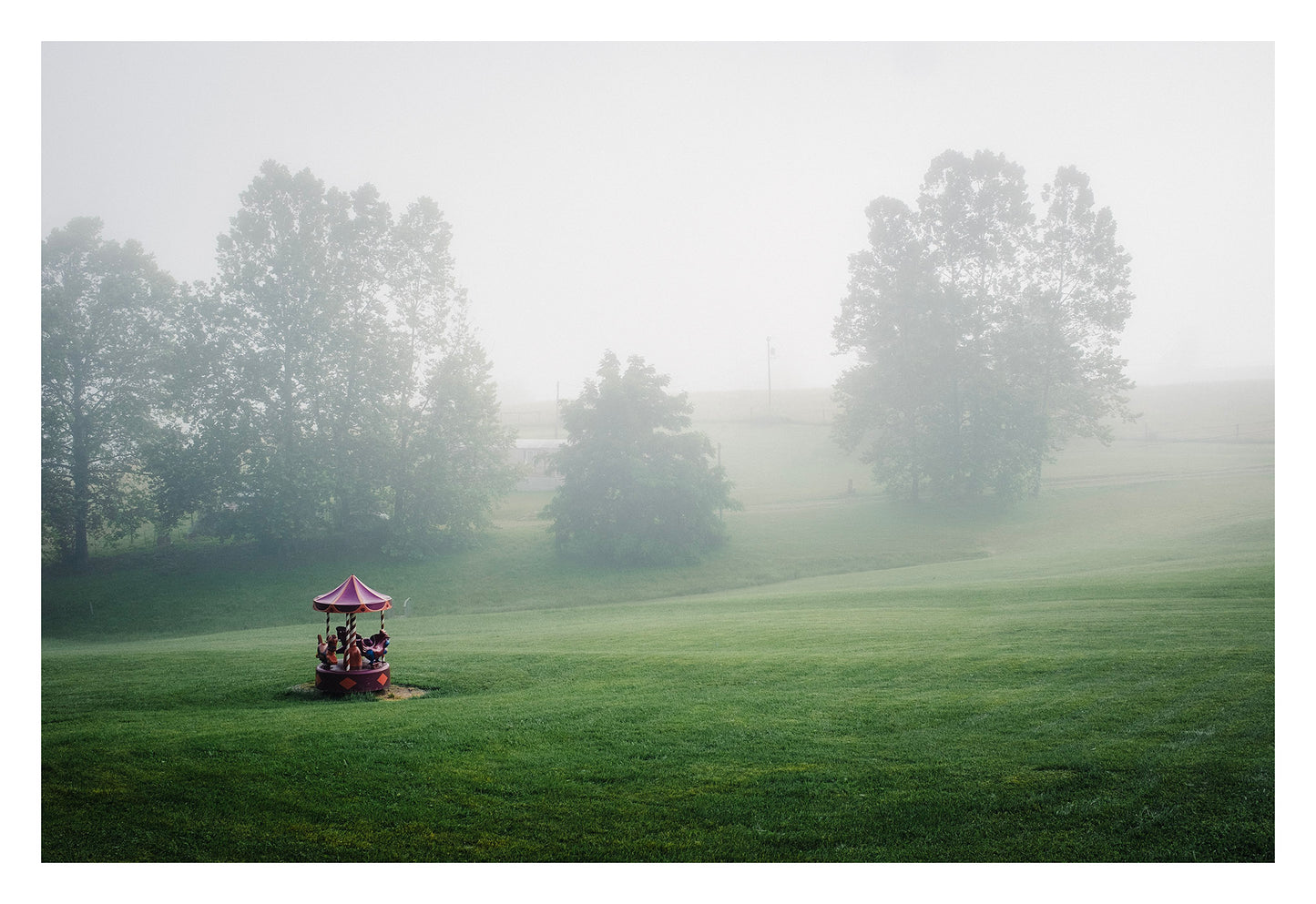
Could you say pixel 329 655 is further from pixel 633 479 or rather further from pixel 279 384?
pixel 279 384

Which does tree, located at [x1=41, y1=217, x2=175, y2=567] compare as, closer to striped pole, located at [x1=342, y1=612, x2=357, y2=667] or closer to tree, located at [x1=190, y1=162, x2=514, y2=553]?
tree, located at [x1=190, y1=162, x2=514, y2=553]

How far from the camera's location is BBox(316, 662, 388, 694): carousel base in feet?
35.6

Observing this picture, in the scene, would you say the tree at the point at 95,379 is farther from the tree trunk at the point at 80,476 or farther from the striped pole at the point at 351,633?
the striped pole at the point at 351,633

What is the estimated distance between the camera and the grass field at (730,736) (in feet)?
22.6

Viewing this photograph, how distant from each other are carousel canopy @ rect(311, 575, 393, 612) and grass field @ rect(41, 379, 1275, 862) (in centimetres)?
124

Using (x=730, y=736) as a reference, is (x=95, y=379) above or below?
above

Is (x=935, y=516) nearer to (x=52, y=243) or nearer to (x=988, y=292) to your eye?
(x=988, y=292)

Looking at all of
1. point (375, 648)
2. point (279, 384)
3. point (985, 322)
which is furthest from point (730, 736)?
point (985, 322)

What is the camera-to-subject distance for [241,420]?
96.4ft

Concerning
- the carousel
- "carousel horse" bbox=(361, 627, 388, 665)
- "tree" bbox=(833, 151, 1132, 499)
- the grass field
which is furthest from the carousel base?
"tree" bbox=(833, 151, 1132, 499)

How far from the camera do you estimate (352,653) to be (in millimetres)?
11008

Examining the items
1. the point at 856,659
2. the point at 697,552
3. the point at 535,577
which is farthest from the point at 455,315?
the point at 856,659

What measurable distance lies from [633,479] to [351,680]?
20797mm

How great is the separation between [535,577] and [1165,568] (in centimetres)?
1913
